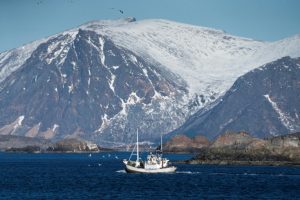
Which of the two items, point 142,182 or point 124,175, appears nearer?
point 142,182

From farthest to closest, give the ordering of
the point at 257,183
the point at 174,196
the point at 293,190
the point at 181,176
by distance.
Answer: the point at 181,176
the point at 257,183
the point at 293,190
the point at 174,196

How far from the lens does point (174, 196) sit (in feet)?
470

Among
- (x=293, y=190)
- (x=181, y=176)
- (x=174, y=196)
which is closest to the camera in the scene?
(x=174, y=196)

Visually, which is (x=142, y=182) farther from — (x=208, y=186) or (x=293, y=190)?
(x=293, y=190)

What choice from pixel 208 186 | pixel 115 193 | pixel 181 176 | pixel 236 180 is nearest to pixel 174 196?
pixel 115 193

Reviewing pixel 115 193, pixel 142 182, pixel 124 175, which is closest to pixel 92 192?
pixel 115 193

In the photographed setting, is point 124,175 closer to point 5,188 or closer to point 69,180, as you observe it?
point 69,180

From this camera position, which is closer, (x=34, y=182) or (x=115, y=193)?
(x=115, y=193)

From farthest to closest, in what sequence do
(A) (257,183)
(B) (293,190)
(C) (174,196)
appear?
(A) (257,183) < (B) (293,190) < (C) (174,196)

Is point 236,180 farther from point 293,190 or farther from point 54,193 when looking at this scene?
point 54,193

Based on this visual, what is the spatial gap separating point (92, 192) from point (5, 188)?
53.1 feet

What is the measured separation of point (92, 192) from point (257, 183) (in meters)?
33.4

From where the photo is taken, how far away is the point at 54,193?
147750mm

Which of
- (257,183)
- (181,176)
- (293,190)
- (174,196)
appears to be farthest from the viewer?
(181,176)
